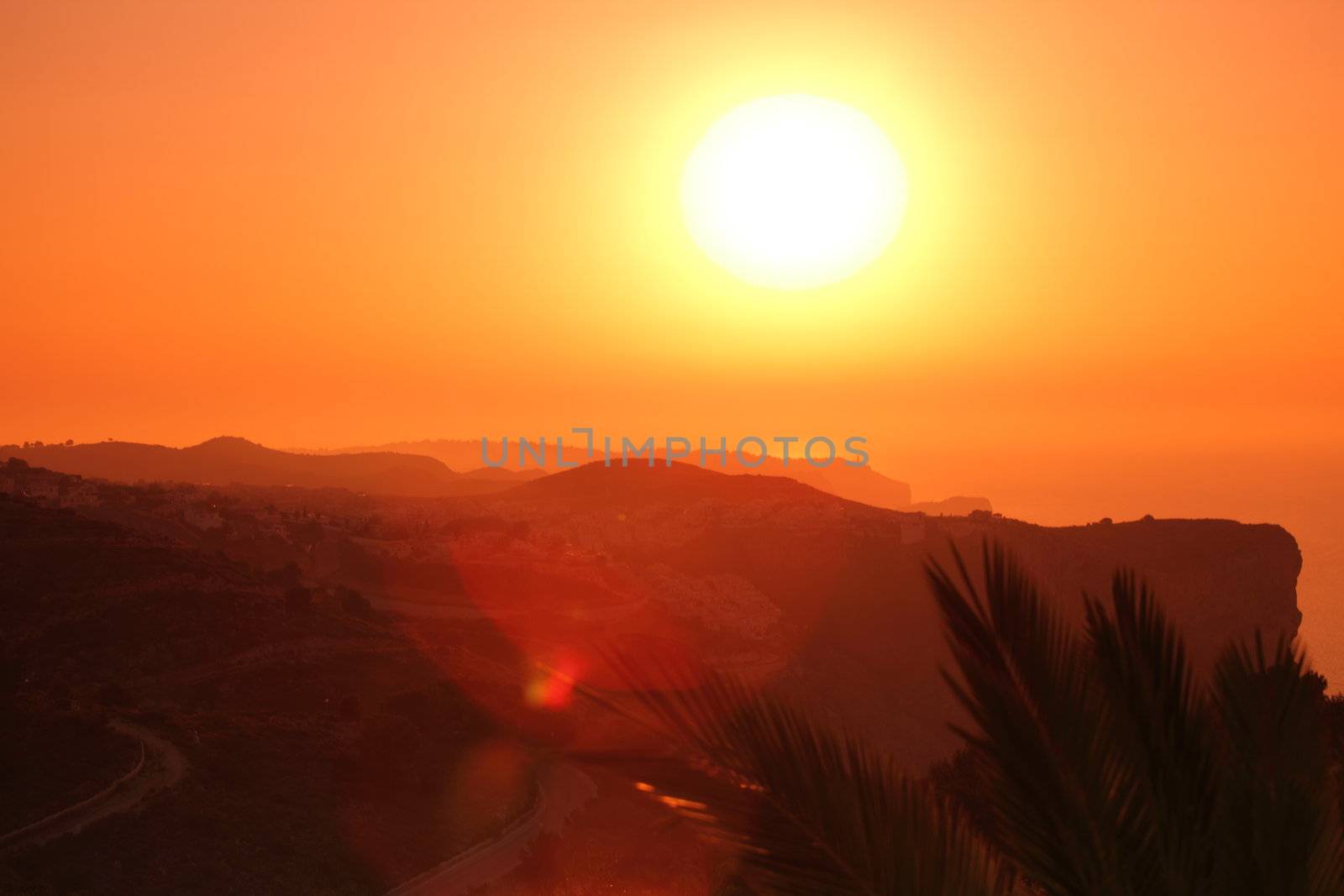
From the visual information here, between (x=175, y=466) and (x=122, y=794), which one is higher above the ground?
(x=175, y=466)

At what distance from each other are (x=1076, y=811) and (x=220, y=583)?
155 feet

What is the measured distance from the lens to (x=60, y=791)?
26.0 m

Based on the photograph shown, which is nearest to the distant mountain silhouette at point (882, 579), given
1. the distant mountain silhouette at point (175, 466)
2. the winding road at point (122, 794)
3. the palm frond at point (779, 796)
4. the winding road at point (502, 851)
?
the winding road at point (502, 851)

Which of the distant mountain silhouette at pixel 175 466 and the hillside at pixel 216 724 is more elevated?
the distant mountain silhouette at pixel 175 466

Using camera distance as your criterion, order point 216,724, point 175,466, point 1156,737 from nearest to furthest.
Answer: point 1156,737
point 216,724
point 175,466

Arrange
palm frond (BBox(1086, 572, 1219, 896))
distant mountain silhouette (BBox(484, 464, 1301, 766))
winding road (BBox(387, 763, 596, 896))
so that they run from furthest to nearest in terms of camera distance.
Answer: distant mountain silhouette (BBox(484, 464, 1301, 766)) → winding road (BBox(387, 763, 596, 896)) → palm frond (BBox(1086, 572, 1219, 896))

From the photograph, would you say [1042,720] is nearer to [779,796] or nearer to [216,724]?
[779,796]

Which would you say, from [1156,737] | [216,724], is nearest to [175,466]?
[216,724]

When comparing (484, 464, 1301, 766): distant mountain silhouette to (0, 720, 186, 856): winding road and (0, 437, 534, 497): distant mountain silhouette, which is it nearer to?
(0, 720, 186, 856): winding road

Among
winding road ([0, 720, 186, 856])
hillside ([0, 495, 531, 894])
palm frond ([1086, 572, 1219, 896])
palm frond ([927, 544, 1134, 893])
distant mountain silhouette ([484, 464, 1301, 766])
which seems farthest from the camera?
distant mountain silhouette ([484, 464, 1301, 766])

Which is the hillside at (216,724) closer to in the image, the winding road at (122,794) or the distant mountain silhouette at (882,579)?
the winding road at (122,794)

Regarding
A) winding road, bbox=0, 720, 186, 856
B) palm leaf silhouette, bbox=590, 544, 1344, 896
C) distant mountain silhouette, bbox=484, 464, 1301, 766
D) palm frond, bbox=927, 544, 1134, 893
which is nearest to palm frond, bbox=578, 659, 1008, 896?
palm leaf silhouette, bbox=590, 544, 1344, 896

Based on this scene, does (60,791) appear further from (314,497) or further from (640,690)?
(314,497)

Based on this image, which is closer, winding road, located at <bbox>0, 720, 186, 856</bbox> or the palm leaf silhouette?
the palm leaf silhouette
